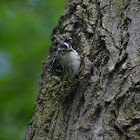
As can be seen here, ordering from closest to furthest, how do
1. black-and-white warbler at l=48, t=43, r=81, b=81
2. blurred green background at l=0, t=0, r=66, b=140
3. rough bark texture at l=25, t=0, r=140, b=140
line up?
rough bark texture at l=25, t=0, r=140, b=140
black-and-white warbler at l=48, t=43, r=81, b=81
blurred green background at l=0, t=0, r=66, b=140

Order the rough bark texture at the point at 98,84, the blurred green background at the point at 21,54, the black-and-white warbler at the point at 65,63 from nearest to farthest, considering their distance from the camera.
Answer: the rough bark texture at the point at 98,84 → the black-and-white warbler at the point at 65,63 → the blurred green background at the point at 21,54

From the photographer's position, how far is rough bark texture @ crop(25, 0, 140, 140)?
2943 millimetres

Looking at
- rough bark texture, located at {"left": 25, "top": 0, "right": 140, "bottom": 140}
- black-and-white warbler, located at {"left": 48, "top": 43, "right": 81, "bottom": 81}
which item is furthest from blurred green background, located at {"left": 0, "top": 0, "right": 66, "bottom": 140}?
black-and-white warbler, located at {"left": 48, "top": 43, "right": 81, "bottom": 81}

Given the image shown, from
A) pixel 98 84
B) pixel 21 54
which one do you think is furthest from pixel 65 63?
pixel 21 54

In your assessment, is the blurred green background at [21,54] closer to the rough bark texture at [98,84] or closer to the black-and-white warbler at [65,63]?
the rough bark texture at [98,84]

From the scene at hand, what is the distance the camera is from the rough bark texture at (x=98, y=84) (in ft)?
9.66

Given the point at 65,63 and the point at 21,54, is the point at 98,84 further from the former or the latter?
the point at 21,54

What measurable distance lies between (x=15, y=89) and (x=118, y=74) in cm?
395

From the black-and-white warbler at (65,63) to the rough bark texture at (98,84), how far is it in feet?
0.44

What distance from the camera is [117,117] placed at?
2.90m

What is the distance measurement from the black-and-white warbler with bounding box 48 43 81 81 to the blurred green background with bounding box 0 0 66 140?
2157 mm

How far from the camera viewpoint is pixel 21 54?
6832mm

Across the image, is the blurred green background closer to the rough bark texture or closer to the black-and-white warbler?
the rough bark texture

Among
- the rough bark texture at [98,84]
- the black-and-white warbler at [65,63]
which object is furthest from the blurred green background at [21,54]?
the black-and-white warbler at [65,63]
